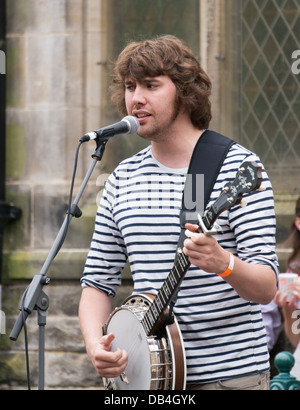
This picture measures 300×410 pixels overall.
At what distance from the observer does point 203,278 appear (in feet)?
9.56

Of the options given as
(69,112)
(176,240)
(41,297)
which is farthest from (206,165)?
(69,112)

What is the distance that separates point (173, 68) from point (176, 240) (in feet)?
2.29

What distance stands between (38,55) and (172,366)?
390 cm

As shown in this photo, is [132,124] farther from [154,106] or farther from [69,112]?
[69,112]

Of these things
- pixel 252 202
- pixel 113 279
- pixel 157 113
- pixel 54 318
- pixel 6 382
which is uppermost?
pixel 157 113

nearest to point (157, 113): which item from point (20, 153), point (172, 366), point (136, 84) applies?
point (136, 84)

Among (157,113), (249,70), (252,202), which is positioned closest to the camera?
(252,202)

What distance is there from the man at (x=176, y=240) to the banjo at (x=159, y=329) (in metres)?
0.05

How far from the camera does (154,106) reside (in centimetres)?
315

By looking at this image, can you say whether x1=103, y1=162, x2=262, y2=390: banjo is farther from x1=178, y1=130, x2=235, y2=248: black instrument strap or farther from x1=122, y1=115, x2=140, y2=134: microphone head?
x1=122, y1=115, x2=140, y2=134: microphone head

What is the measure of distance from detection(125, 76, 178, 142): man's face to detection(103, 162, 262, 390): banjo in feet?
1.66

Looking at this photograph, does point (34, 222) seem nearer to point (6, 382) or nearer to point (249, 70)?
point (6, 382)

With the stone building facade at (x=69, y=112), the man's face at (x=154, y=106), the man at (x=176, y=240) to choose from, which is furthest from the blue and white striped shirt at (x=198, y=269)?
the stone building facade at (x=69, y=112)

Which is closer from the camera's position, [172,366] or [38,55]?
[172,366]
